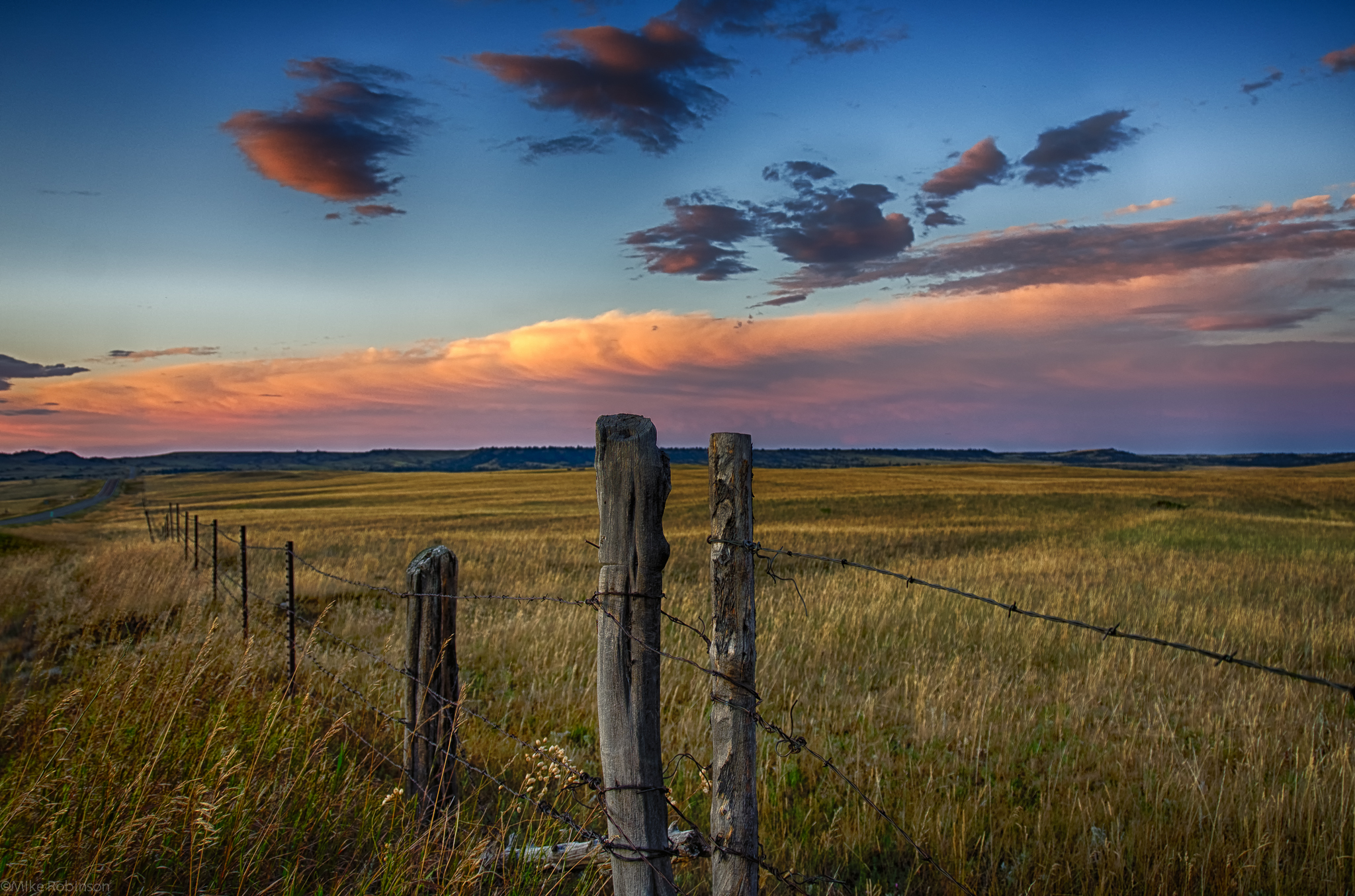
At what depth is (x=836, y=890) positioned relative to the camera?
13.0 ft

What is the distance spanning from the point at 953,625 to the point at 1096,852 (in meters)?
6.06

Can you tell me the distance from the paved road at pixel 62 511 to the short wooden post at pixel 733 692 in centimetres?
6001

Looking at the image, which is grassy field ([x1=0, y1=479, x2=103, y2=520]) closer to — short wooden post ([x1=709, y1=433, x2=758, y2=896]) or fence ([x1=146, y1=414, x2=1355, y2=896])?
fence ([x1=146, y1=414, x2=1355, y2=896])

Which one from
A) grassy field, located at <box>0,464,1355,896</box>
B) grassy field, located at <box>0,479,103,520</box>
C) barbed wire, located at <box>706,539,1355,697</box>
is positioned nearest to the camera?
barbed wire, located at <box>706,539,1355,697</box>

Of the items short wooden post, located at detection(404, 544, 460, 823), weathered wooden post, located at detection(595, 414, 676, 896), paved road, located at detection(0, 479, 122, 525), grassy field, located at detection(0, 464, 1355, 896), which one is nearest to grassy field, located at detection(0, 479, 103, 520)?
paved road, located at detection(0, 479, 122, 525)

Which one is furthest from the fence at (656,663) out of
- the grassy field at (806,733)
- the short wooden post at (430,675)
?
the short wooden post at (430,675)

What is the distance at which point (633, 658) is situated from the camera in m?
2.88

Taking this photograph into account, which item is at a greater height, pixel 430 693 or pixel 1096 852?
pixel 430 693

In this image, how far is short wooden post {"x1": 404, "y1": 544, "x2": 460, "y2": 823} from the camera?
4.20 metres

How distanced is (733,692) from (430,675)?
2.23 meters

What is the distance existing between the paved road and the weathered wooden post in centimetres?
5961

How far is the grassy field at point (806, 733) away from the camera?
3.61 meters

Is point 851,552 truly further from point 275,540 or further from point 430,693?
point 275,540

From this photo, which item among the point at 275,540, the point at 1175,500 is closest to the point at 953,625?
the point at 275,540
